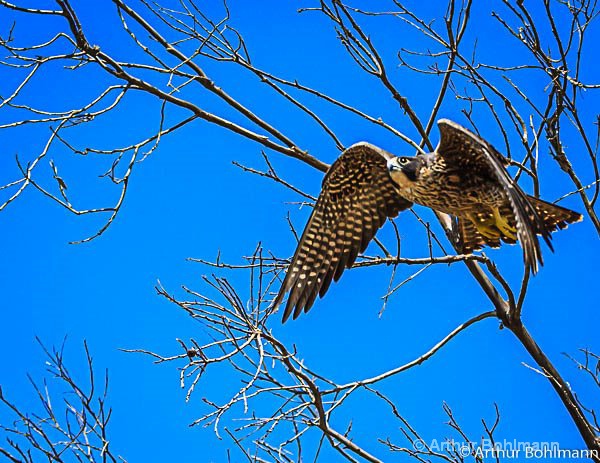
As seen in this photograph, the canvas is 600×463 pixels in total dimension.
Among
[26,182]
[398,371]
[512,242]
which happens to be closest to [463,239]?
[512,242]

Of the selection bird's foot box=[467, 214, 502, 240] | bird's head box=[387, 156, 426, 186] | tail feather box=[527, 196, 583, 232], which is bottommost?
tail feather box=[527, 196, 583, 232]

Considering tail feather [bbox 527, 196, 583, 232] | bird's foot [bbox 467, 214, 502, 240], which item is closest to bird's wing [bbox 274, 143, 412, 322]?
bird's foot [bbox 467, 214, 502, 240]

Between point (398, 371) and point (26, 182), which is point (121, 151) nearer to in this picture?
point (26, 182)

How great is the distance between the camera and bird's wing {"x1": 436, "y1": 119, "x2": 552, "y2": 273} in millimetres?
4125

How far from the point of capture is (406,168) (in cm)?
509

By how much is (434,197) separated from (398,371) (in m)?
1.15

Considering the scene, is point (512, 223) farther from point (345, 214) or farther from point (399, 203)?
point (345, 214)

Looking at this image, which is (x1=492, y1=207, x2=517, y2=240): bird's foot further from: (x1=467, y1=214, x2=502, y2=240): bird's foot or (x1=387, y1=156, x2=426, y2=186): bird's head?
(x1=387, y1=156, x2=426, y2=186): bird's head

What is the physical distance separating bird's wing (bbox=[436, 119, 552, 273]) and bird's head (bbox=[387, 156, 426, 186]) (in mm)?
187

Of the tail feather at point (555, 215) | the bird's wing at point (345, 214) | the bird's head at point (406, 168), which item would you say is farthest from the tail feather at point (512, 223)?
the bird's head at point (406, 168)

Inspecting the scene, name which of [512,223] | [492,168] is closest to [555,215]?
[512,223]

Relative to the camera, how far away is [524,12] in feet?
16.2

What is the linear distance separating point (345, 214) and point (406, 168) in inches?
35.0

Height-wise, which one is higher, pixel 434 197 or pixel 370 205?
pixel 370 205
